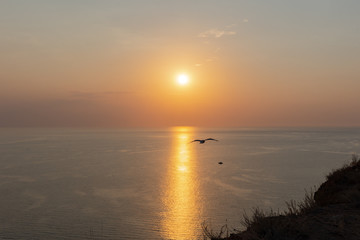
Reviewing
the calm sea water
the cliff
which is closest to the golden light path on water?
the calm sea water

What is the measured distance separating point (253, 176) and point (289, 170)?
12.3 m

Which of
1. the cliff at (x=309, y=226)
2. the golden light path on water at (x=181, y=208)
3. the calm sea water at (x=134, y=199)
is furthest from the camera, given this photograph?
the calm sea water at (x=134, y=199)

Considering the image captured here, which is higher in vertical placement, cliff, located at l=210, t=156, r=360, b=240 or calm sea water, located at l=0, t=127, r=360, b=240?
cliff, located at l=210, t=156, r=360, b=240

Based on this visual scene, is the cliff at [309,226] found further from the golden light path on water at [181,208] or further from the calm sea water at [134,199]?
the golden light path on water at [181,208]

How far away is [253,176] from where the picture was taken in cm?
6359

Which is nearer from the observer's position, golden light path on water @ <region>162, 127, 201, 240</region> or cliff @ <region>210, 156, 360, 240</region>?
cliff @ <region>210, 156, 360, 240</region>

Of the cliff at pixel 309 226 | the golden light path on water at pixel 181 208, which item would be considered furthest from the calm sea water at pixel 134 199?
the cliff at pixel 309 226

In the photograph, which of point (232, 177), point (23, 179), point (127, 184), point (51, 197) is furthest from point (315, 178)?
point (23, 179)

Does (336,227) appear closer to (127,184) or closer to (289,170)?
(127,184)

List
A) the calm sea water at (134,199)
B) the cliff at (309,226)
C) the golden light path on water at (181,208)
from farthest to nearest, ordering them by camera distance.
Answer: the calm sea water at (134,199) < the golden light path on water at (181,208) < the cliff at (309,226)

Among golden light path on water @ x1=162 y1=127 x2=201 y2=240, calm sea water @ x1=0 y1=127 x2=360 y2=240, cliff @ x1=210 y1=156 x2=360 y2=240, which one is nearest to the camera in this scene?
cliff @ x1=210 y1=156 x2=360 y2=240

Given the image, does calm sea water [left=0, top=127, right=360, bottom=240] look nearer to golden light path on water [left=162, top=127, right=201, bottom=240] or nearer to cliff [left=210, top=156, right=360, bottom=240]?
golden light path on water [left=162, top=127, right=201, bottom=240]

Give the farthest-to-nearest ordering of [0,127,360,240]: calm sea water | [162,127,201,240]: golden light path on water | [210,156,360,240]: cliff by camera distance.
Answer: [0,127,360,240]: calm sea water
[162,127,201,240]: golden light path on water
[210,156,360,240]: cliff

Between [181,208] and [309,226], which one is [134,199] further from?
[309,226]
